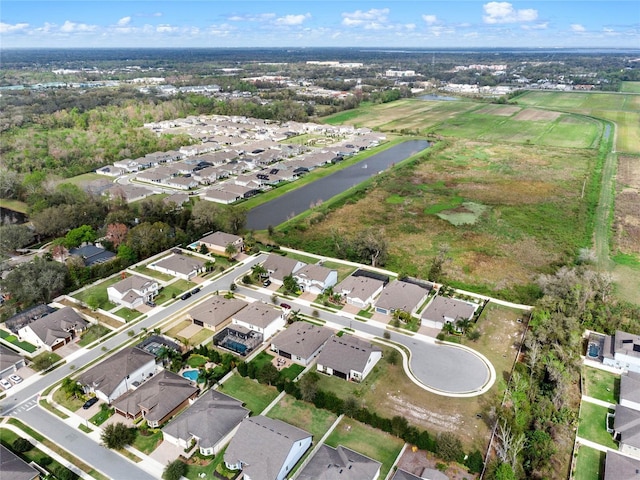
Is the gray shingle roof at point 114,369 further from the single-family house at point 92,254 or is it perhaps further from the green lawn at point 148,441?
the single-family house at point 92,254

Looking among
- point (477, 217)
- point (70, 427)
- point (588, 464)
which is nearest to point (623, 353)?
point (588, 464)

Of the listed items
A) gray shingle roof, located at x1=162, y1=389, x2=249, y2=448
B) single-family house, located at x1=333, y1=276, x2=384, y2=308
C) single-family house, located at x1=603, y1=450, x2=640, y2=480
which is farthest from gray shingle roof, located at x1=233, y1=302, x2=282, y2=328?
single-family house, located at x1=603, y1=450, x2=640, y2=480

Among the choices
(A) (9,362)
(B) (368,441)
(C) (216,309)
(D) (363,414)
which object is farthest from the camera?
(C) (216,309)

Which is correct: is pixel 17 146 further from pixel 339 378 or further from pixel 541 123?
pixel 541 123

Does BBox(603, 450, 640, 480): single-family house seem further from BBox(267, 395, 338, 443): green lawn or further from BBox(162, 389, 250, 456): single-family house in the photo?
BBox(162, 389, 250, 456): single-family house

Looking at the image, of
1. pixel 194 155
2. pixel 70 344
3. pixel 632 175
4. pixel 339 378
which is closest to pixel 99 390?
pixel 70 344

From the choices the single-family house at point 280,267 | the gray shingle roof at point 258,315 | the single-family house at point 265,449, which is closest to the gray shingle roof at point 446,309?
the gray shingle roof at point 258,315

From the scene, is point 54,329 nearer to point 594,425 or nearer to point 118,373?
point 118,373
